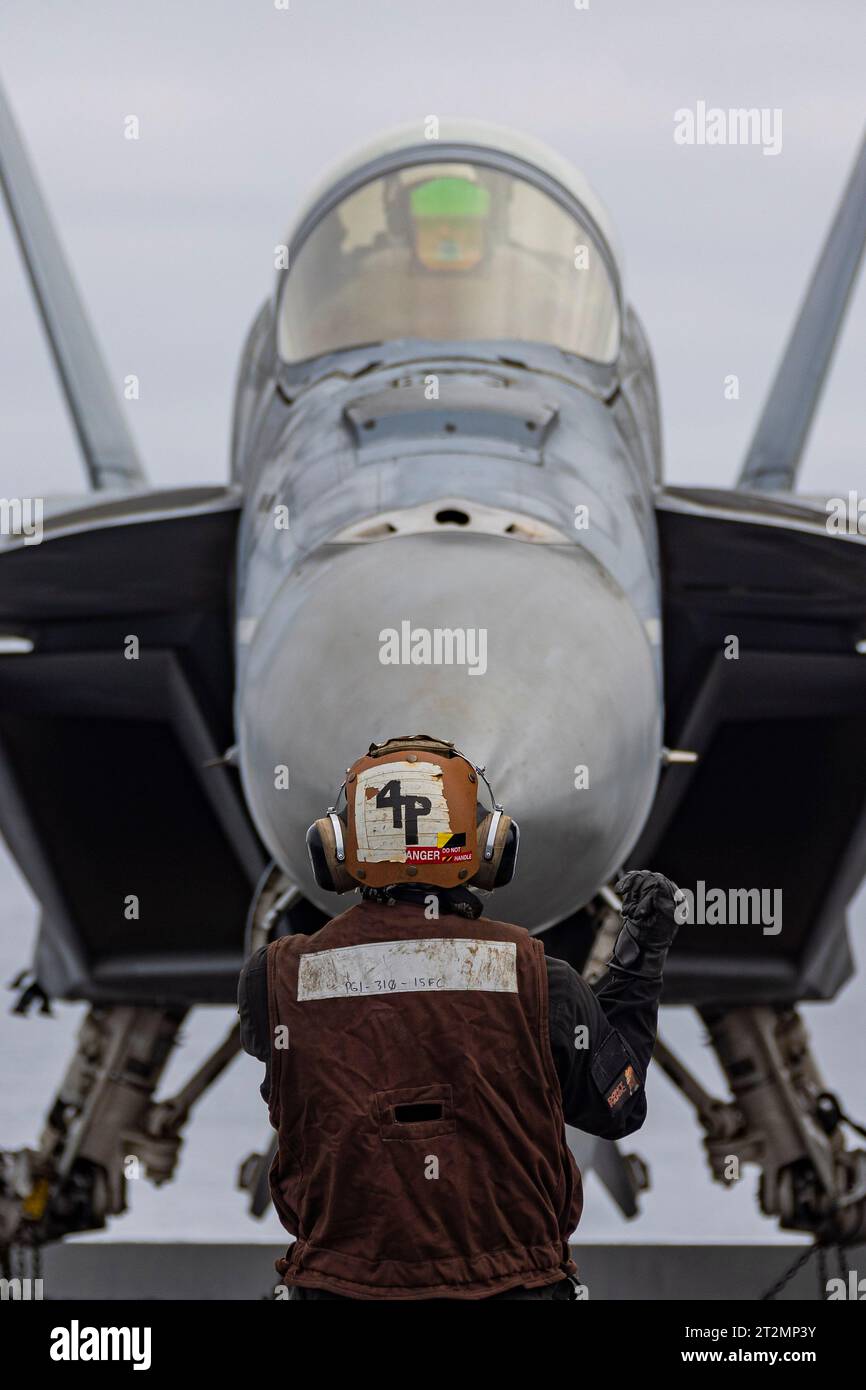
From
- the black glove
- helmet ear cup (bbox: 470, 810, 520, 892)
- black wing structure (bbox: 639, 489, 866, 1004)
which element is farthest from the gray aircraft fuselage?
the black glove

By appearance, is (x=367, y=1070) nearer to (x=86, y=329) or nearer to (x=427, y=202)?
(x=427, y=202)

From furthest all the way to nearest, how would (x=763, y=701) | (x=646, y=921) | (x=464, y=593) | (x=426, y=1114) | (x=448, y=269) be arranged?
(x=763, y=701), (x=448, y=269), (x=464, y=593), (x=646, y=921), (x=426, y=1114)

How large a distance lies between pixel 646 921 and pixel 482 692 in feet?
4.29

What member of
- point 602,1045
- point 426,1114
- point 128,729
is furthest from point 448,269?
point 426,1114

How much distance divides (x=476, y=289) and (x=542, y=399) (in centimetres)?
45

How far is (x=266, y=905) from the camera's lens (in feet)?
16.4

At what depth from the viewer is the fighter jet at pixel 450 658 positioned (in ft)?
14.0

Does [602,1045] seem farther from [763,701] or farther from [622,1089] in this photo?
[763,701]

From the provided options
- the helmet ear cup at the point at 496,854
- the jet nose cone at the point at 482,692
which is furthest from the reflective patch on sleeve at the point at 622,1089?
the jet nose cone at the point at 482,692

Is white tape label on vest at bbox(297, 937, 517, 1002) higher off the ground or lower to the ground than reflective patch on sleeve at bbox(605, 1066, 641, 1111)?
higher

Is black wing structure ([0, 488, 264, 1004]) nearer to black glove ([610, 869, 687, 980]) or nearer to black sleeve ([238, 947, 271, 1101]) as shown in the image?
black sleeve ([238, 947, 271, 1101])

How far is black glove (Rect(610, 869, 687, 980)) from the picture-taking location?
275cm

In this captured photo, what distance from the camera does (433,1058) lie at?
8.73 feet

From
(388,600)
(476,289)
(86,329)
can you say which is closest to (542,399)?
(476,289)
